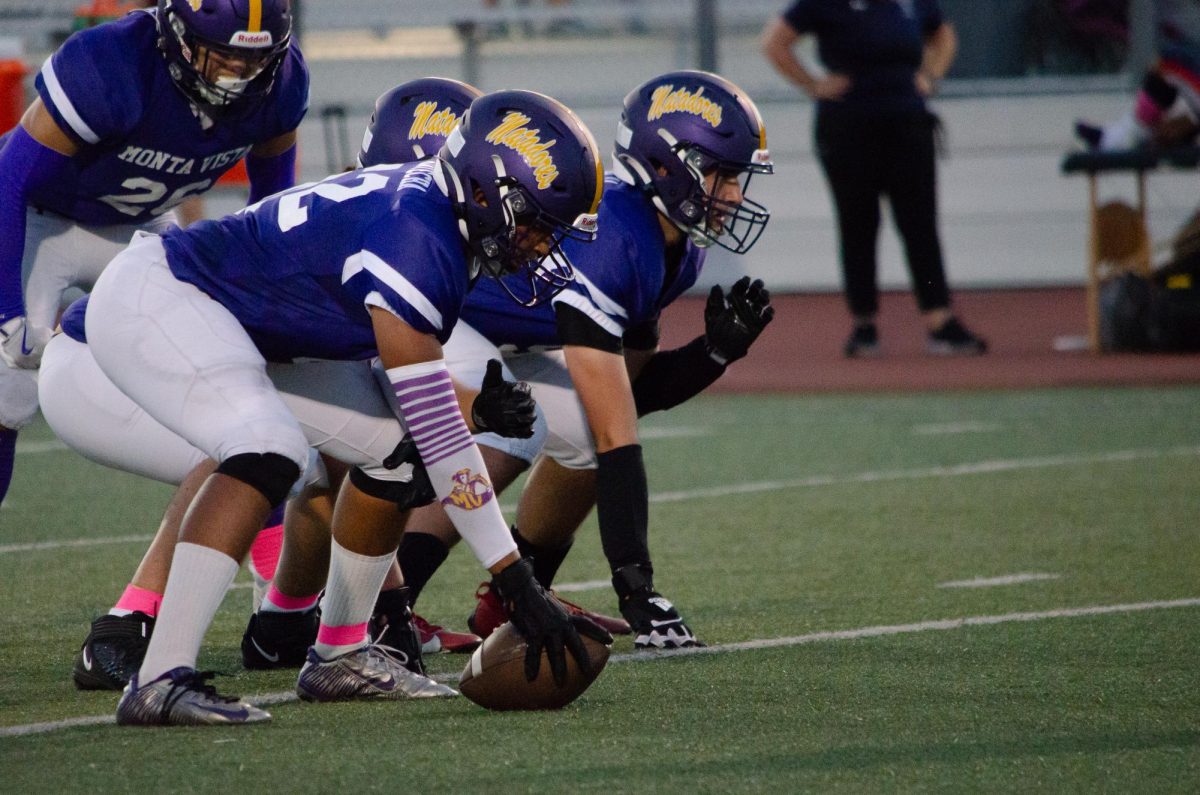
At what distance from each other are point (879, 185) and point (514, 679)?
23.2ft

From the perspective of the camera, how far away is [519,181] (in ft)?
11.8

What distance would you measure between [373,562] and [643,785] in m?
1.00

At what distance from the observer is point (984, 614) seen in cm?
476

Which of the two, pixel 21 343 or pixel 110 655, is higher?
pixel 21 343

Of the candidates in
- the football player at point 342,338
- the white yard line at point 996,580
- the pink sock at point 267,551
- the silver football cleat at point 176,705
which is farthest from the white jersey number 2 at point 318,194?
the white yard line at point 996,580

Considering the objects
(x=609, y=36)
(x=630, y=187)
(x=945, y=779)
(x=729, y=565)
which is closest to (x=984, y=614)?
(x=729, y=565)

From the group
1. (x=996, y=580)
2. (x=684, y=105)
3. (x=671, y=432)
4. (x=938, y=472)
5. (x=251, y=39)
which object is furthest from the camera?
(x=671, y=432)

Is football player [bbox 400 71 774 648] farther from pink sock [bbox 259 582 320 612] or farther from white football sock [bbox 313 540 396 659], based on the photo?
white football sock [bbox 313 540 396 659]

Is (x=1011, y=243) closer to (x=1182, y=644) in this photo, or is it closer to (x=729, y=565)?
(x=729, y=565)

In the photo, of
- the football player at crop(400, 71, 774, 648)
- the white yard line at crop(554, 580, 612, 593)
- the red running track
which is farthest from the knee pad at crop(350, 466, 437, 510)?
the red running track

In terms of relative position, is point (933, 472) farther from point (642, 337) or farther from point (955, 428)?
point (642, 337)

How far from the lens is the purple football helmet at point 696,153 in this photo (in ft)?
14.9

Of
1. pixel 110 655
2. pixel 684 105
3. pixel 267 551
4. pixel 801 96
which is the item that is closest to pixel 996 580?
pixel 684 105

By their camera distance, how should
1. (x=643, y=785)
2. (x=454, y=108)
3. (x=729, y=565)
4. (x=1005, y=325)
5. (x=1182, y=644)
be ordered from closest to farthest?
1. (x=643, y=785)
2. (x=1182, y=644)
3. (x=454, y=108)
4. (x=729, y=565)
5. (x=1005, y=325)
